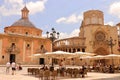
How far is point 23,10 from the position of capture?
52750 mm

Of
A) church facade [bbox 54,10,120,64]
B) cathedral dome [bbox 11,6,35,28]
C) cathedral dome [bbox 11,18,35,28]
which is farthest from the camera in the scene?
church facade [bbox 54,10,120,64]

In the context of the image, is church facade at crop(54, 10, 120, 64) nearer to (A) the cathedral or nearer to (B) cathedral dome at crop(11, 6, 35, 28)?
(A) the cathedral

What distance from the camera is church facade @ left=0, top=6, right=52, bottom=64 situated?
4103 centimetres

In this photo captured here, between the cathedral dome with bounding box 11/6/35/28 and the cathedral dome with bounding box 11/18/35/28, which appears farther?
the cathedral dome with bounding box 11/6/35/28

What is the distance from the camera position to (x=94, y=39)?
5444 cm

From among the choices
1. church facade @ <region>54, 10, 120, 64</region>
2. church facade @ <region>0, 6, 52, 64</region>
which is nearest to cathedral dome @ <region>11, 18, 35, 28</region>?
church facade @ <region>0, 6, 52, 64</region>

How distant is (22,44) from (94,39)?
21352 mm

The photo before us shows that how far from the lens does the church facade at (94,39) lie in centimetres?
5381

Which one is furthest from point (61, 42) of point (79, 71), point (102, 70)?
point (79, 71)

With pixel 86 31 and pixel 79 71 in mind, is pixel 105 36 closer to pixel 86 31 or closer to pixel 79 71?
pixel 86 31

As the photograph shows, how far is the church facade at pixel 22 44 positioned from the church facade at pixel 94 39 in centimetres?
988

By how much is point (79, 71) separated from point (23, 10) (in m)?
38.5

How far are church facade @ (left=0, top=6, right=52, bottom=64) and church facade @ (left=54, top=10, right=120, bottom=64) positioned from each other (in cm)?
988

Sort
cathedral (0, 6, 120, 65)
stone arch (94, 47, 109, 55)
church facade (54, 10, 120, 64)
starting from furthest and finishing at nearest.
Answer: stone arch (94, 47, 109, 55) < church facade (54, 10, 120, 64) < cathedral (0, 6, 120, 65)
